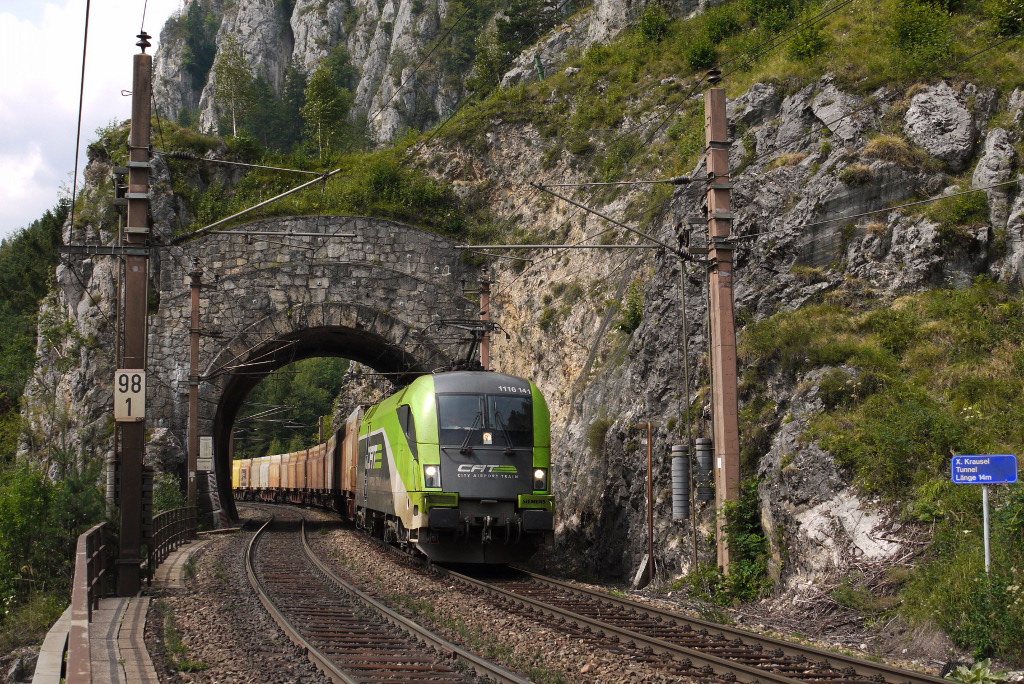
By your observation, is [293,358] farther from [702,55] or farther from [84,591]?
[84,591]

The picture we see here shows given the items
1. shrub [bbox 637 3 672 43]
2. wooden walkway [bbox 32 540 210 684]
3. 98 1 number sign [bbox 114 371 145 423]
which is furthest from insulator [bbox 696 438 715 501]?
shrub [bbox 637 3 672 43]

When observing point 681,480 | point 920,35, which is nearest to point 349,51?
point 920,35

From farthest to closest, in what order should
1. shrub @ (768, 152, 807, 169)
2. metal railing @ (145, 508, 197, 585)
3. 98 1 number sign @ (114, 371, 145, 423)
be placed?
shrub @ (768, 152, 807, 169) → metal railing @ (145, 508, 197, 585) → 98 1 number sign @ (114, 371, 145, 423)

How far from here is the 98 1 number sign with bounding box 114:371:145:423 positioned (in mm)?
12594

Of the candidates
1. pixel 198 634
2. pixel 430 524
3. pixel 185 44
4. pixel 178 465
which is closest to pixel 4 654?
pixel 198 634

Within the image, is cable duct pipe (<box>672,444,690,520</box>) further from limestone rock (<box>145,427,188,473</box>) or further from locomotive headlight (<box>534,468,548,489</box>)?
limestone rock (<box>145,427,188,473</box>)

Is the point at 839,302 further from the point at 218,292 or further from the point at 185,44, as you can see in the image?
the point at 185,44

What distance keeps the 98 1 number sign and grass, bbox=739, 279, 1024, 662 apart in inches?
345

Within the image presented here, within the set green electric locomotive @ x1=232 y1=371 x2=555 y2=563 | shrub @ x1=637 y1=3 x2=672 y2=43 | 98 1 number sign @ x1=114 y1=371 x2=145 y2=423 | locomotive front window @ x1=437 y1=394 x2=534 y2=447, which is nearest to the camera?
98 1 number sign @ x1=114 y1=371 x2=145 y2=423

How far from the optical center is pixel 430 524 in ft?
45.9

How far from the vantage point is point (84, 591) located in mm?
6980

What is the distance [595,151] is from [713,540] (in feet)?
53.7

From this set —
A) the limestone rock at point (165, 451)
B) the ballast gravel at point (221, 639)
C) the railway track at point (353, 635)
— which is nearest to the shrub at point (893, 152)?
the railway track at point (353, 635)

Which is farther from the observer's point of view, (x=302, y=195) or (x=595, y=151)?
(x=302, y=195)
